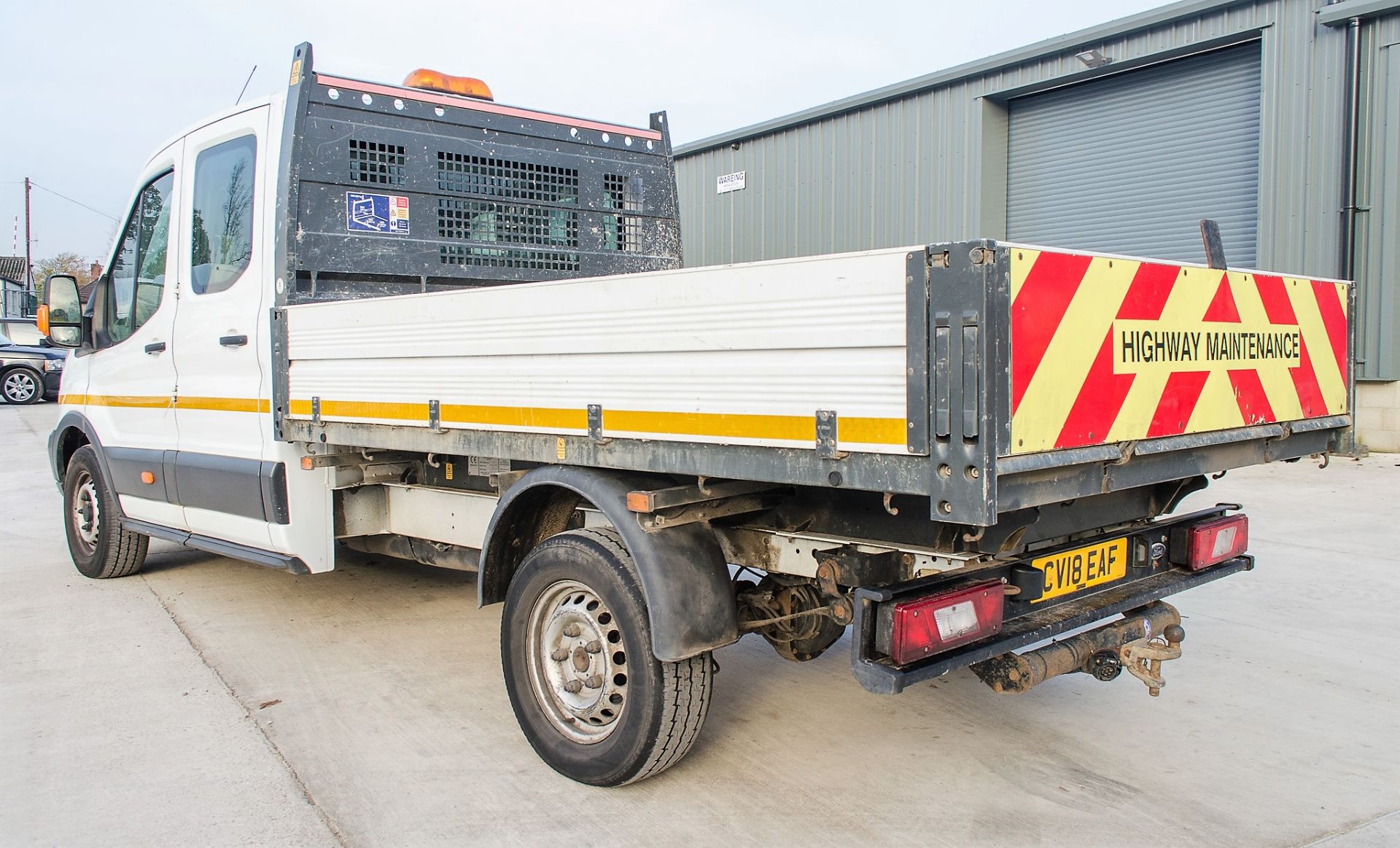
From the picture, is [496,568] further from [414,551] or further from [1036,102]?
[1036,102]

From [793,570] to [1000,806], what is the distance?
101 centimetres

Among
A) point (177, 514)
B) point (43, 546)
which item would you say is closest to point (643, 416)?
point (177, 514)

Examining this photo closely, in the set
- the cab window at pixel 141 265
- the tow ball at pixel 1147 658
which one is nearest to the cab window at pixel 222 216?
the cab window at pixel 141 265

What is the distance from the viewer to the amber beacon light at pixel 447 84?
531 centimetres

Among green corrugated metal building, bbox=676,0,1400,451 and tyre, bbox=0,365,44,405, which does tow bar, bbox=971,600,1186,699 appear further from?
tyre, bbox=0,365,44,405

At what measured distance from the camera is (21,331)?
20.9m

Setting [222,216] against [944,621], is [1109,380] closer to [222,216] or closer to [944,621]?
[944,621]

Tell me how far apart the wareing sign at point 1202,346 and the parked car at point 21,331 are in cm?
2238

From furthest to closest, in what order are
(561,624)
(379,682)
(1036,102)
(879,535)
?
1. (1036,102)
2. (379,682)
3. (561,624)
4. (879,535)

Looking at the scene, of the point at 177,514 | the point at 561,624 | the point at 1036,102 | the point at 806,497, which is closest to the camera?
the point at 806,497

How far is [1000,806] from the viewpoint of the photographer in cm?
323

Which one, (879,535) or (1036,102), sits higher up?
(1036,102)

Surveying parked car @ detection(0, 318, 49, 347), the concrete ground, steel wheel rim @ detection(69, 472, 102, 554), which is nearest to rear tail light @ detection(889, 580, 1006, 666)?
the concrete ground

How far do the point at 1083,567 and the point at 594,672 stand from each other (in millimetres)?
1639
